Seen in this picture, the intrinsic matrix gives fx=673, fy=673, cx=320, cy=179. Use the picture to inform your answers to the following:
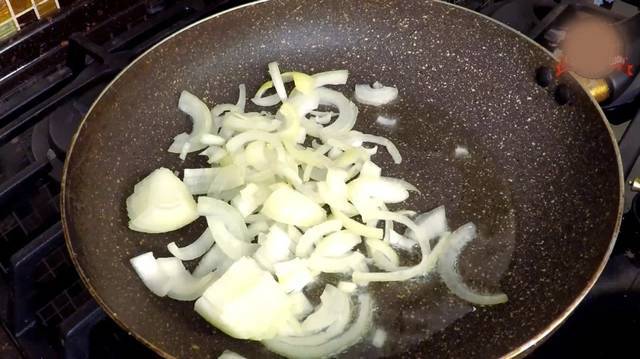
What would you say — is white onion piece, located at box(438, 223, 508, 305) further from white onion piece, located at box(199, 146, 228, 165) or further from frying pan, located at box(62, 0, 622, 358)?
white onion piece, located at box(199, 146, 228, 165)

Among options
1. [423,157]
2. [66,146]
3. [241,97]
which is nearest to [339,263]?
[423,157]

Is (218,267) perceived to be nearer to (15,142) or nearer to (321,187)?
(321,187)

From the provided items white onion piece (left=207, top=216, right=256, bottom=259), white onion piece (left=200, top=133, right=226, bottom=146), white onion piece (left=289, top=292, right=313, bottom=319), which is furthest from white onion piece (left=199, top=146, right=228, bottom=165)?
white onion piece (left=289, top=292, right=313, bottom=319)

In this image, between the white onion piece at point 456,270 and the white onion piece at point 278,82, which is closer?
the white onion piece at point 456,270

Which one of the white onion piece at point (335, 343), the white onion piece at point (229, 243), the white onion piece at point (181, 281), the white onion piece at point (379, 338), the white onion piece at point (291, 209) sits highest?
the white onion piece at point (291, 209)

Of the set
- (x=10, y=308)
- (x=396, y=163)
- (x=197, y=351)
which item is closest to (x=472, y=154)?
(x=396, y=163)

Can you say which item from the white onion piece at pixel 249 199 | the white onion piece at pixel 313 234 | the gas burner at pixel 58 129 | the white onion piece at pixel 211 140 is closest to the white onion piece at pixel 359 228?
the white onion piece at pixel 313 234

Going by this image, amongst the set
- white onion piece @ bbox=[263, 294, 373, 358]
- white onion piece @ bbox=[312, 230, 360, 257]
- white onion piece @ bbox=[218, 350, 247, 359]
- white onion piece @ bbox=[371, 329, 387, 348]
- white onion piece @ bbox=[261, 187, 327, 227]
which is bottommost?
white onion piece @ bbox=[371, 329, 387, 348]

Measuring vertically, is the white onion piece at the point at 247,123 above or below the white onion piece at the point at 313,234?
above

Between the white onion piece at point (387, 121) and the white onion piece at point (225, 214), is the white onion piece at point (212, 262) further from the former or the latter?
the white onion piece at point (387, 121)
